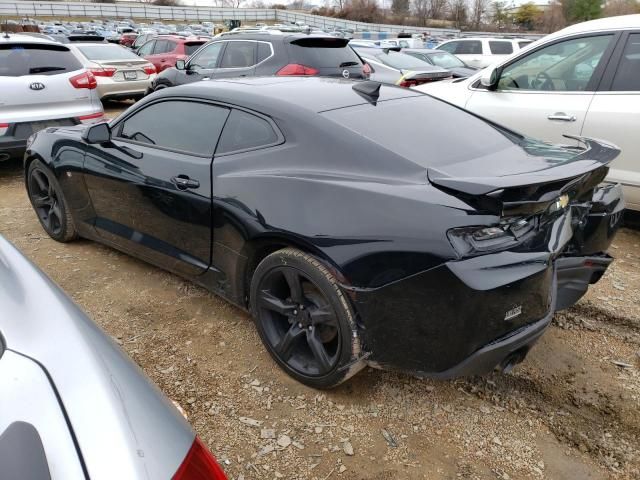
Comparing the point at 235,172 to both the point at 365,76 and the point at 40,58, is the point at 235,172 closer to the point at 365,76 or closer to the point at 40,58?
the point at 40,58

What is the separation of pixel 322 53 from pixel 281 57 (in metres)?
0.68

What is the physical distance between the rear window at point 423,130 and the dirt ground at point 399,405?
3.94 feet

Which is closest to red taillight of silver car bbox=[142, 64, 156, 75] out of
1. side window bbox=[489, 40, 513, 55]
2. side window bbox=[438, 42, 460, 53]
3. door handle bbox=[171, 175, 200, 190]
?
door handle bbox=[171, 175, 200, 190]

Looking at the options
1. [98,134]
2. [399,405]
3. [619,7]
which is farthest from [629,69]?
[619,7]

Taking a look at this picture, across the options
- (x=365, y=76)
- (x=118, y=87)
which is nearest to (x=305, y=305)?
(x=365, y=76)

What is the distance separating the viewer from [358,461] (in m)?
2.18

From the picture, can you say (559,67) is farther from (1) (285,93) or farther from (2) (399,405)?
(2) (399,405)

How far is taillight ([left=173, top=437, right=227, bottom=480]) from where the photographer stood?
1.07 meters

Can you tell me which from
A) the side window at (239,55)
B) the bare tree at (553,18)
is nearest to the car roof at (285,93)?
the side window at (239,55)

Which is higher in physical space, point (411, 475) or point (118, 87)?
point (118, 87)

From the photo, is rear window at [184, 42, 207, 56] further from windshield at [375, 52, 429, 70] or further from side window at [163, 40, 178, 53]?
windshield at [375, 52, 429, 70]

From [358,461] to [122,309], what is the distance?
6.47ft

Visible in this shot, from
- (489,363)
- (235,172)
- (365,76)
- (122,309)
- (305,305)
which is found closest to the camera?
(489,363)

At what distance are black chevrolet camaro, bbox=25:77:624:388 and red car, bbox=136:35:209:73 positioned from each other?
11068 mm
